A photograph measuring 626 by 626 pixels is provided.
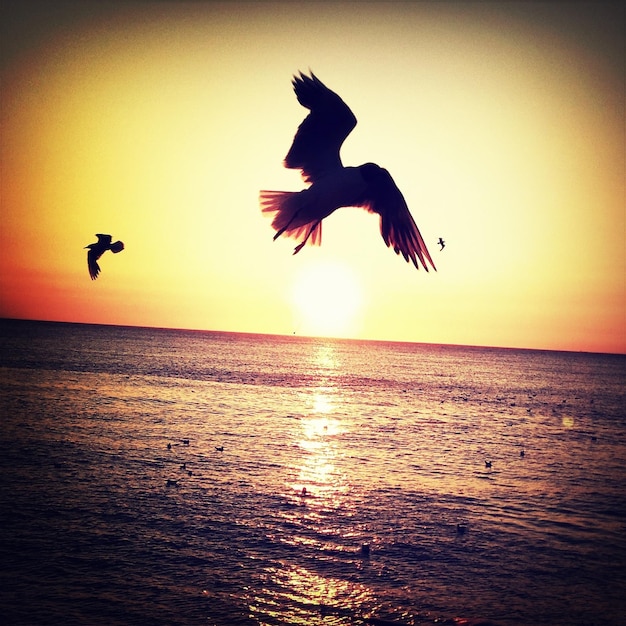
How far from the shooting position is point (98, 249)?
12789 millimetres

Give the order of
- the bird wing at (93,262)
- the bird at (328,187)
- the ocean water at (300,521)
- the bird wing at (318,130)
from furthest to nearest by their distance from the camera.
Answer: the ocean water at (300,521)
the bird wing at (93,262)
the bird wing at (318,130)
the bird at (328,187)

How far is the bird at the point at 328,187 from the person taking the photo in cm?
744

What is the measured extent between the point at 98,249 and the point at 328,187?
7336 millimetres

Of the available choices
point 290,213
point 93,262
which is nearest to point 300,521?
point 93,262

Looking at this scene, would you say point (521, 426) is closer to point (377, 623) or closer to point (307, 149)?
point (377, 623)

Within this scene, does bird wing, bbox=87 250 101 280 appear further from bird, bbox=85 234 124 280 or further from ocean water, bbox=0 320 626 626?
ocean water, bbox=0 320 626 626

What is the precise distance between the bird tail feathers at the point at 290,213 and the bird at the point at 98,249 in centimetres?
547

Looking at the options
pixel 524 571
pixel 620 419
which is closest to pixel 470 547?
pixel 524 571

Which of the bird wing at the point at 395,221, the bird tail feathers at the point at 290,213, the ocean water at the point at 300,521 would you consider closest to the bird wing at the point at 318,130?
the bird tail feathers at the point at 290,213

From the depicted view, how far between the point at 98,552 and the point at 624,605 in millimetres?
13148

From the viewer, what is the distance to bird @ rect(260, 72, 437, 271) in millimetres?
7441

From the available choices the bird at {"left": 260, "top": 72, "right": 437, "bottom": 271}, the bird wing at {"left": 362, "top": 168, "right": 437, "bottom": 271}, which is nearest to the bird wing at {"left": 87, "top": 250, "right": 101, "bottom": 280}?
the bird at {"left": 260, "top": 72, "right": 437, "bottom": 271}

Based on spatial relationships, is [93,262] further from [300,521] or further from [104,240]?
[300,521]

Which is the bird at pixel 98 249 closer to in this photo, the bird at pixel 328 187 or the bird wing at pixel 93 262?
the bird wing at pixel 93 262
